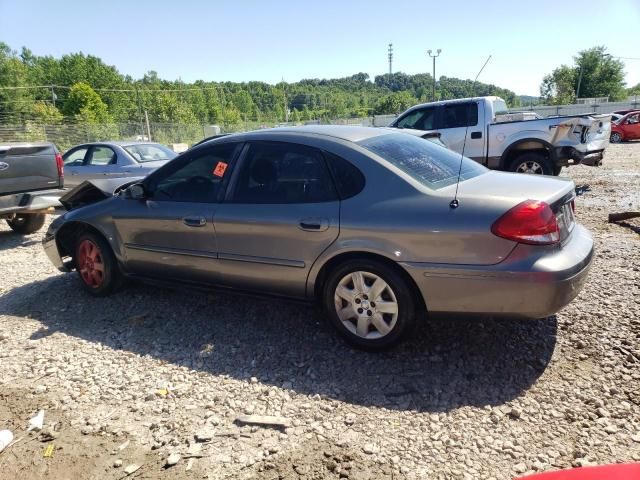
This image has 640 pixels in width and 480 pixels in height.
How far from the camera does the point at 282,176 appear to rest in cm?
362

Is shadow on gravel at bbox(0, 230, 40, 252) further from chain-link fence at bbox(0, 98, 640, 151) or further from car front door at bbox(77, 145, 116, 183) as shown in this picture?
chain-link fence at bbox(0, 98, 640, 151)

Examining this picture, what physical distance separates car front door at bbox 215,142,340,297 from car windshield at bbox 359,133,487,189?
19.0 inches

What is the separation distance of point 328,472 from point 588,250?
222 centimetres

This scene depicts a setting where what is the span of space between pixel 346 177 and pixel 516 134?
23.7 feet

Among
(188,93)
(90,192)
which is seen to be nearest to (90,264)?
(90,192)

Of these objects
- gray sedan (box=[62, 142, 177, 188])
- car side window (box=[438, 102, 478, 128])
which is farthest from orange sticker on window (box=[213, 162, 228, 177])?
car side window (box=[438, 102, 478, 128])

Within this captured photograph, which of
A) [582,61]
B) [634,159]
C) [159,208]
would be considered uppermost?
[582,61]

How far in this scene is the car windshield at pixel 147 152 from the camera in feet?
34.0

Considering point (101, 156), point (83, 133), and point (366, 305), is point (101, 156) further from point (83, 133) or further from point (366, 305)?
point (83, 133)

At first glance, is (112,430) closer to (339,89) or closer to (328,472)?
(328,472)

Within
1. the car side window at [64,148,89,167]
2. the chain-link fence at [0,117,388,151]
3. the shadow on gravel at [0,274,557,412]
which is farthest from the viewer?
the chain-link fence at [0,117,388,151]

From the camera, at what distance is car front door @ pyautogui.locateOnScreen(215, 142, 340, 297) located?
3.38m

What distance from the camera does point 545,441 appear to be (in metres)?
2.41

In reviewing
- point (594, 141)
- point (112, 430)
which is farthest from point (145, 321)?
point (594, 141)
